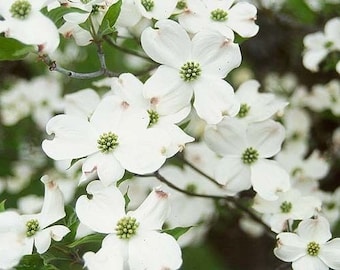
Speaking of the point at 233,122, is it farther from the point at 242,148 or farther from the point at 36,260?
the point at 36,260

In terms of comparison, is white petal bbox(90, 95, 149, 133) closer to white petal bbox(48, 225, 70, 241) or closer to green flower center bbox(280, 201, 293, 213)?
white petal bbox(48, 225, 70, 241)

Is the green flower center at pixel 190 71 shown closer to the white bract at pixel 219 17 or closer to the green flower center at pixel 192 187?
the white bract at pixel 219 17

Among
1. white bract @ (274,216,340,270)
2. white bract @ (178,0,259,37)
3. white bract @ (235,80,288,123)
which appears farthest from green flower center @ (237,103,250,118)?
white bract @ (274,216,340,270)

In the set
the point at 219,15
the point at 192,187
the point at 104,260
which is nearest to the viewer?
the point at 104,260

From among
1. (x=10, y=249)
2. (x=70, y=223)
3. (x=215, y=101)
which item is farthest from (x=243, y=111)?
(x=10, y=249)

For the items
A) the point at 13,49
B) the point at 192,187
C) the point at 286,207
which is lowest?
the point at 192,187

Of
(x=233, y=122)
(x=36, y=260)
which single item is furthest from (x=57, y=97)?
(x=36, y=260)

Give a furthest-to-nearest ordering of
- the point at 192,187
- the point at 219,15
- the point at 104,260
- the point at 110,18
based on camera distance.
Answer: the point at 192,187
the point at 219,15
the point at 110,18
the point at 104,260

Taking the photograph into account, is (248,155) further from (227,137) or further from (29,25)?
(29,25)

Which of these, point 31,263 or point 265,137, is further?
point 265,137
